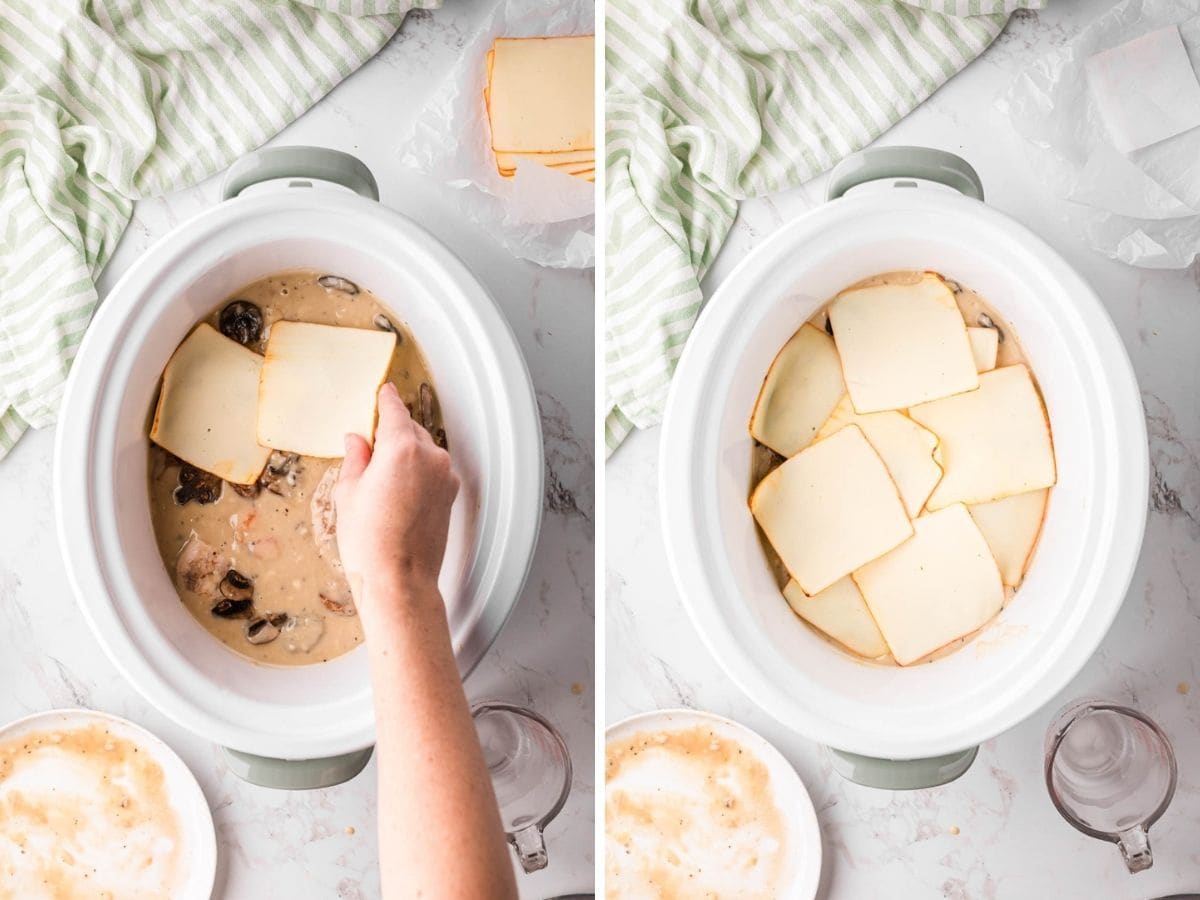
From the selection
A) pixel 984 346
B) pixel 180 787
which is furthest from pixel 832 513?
pixel 180 787

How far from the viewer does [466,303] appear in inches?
20.8

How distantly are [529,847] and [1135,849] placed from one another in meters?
0.42

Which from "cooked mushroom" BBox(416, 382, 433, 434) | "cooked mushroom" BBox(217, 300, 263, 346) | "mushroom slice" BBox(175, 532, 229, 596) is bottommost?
"mushroom slice" BBox(175, 532, 229, 596)

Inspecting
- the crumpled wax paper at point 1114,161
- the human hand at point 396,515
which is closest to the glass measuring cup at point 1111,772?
the crumpled wax paper at point 1114,161

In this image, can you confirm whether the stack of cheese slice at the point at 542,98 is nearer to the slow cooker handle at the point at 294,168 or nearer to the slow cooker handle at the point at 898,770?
the slow cooker handle at the point at 294,168

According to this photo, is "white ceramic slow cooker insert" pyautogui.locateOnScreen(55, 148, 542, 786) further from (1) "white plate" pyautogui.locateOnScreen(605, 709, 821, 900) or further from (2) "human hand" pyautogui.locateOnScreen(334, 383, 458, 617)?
(1) "white plate" pyautogui.locateOnScreen(605, 709, 821, 900)

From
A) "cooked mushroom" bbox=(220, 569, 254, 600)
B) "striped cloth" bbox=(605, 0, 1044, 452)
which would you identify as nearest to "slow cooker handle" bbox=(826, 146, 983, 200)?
"striped cloth" bbox=(605, 0, 1044, 452)

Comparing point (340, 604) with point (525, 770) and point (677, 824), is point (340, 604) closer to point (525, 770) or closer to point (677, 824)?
point (525, 770)

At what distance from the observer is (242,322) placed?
0.60 meters

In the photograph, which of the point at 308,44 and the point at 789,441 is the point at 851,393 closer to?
the point at 789,441

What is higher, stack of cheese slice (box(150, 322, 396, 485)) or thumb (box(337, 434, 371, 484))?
stack of cheese slice (box(150, 322, 396, 485))

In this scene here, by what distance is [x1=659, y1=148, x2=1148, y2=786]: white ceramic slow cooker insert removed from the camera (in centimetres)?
52

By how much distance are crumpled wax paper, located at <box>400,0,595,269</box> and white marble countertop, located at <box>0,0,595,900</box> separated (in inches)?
0.5

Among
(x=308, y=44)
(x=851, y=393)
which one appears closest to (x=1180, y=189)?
(x=851, y=393)
